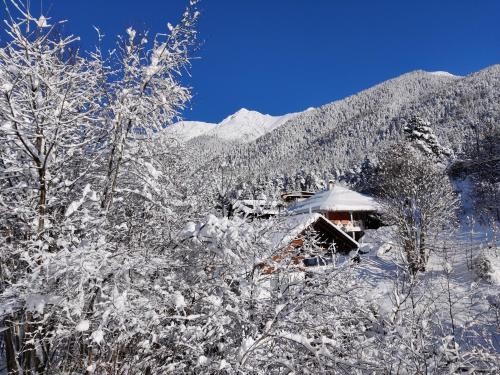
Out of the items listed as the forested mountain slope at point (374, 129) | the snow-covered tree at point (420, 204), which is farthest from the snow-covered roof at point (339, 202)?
the forested mountain slope at point (374, 129)

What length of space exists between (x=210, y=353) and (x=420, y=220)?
19.2 metres

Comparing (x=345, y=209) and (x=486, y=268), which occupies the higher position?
(x=345, y=209)

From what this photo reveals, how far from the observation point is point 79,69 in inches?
211

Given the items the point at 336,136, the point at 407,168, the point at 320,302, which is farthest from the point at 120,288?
the point at 336,136

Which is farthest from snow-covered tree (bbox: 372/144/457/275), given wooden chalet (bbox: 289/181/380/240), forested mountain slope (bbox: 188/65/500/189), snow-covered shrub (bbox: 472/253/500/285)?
forested mountain slope (bbox: 188/65/500/189)

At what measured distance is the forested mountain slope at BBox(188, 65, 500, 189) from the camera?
335ft

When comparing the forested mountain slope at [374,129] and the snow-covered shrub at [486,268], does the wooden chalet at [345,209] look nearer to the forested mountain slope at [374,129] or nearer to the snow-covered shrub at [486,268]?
the snow-covered shrub at [486,268]

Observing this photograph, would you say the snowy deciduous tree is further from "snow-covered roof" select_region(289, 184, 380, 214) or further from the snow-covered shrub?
"snow-covered roof" select_region(289, 184, 380, 214)

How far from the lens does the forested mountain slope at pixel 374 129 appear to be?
10206 cm

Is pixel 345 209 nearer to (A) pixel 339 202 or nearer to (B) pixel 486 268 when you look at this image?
(A) pixel 339 202

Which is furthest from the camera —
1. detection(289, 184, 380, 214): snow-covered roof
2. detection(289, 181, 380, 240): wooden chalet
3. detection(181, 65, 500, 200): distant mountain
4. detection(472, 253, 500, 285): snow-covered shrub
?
detection(181, 65, 500, 200): distant mountain

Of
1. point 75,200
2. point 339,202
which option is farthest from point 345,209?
point 75,200

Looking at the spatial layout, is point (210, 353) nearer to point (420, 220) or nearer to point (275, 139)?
point (420, 220)

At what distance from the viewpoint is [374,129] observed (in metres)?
147
